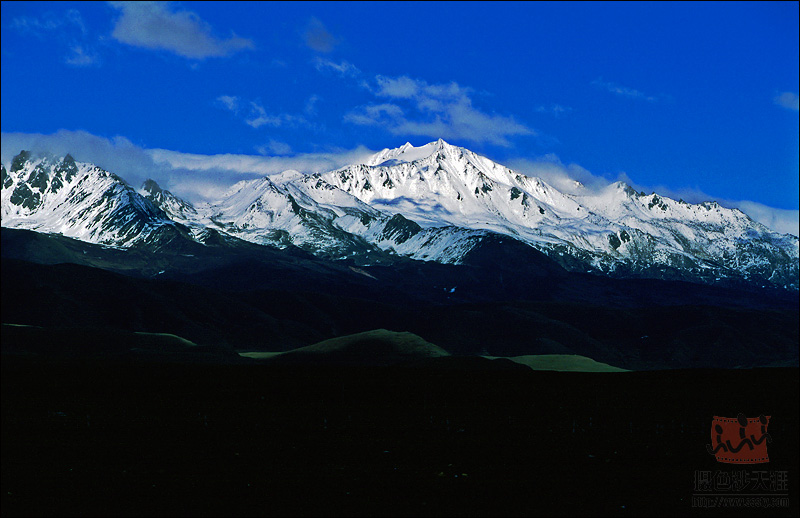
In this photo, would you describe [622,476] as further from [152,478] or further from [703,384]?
[703,384]

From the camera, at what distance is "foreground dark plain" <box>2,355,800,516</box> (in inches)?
1784

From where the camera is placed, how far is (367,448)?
65.9 metres

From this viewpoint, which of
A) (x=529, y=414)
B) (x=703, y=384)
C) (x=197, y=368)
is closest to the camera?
(x=529, y=414)

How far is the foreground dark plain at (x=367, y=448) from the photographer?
45.3 m

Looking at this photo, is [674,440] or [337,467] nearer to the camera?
[337,467]

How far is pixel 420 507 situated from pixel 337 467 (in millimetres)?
13033

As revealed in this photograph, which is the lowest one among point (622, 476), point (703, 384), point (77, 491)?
point (77, 491)

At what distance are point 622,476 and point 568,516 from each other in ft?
39.4

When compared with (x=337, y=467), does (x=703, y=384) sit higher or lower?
higher

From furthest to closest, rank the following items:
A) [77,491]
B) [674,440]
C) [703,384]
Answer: [703,384] < [674,440] < [77,491]

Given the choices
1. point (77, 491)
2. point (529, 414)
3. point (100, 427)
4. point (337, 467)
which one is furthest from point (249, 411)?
point (77, 491)

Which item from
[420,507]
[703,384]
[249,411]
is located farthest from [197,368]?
[420,507]

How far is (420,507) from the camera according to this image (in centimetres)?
4409

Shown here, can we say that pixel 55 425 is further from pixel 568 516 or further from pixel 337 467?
pixel 568 516
